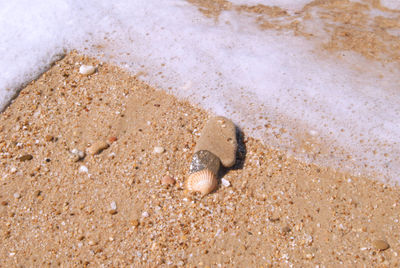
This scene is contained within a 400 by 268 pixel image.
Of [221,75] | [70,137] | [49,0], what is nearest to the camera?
[70,137]

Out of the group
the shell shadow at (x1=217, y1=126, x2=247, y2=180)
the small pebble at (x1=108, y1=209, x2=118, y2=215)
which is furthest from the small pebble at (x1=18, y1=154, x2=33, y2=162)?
the shell shadow at (x1=217, y1=126, x2=247, y2=180)

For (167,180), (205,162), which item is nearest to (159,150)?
(167,180)

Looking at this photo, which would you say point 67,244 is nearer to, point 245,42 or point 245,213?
point 245,213

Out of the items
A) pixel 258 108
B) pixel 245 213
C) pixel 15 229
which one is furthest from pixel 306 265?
pixel 15 229

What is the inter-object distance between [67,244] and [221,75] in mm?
1862

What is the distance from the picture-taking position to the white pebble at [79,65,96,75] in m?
3.07

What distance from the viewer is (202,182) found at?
7.54ft

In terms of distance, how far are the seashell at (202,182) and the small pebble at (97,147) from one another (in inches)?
28.6

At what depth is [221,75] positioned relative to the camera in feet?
10.2

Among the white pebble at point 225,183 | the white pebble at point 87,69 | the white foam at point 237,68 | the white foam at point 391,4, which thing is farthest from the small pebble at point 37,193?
the white foam at point 391,4

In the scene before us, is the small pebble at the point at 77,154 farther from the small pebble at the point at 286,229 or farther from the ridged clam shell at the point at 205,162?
the small pebble at the point at 286,229

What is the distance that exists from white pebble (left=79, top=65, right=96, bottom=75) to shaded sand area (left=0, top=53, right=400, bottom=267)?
1.07ft

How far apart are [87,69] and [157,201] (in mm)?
1481

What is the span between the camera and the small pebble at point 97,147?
2.57m
